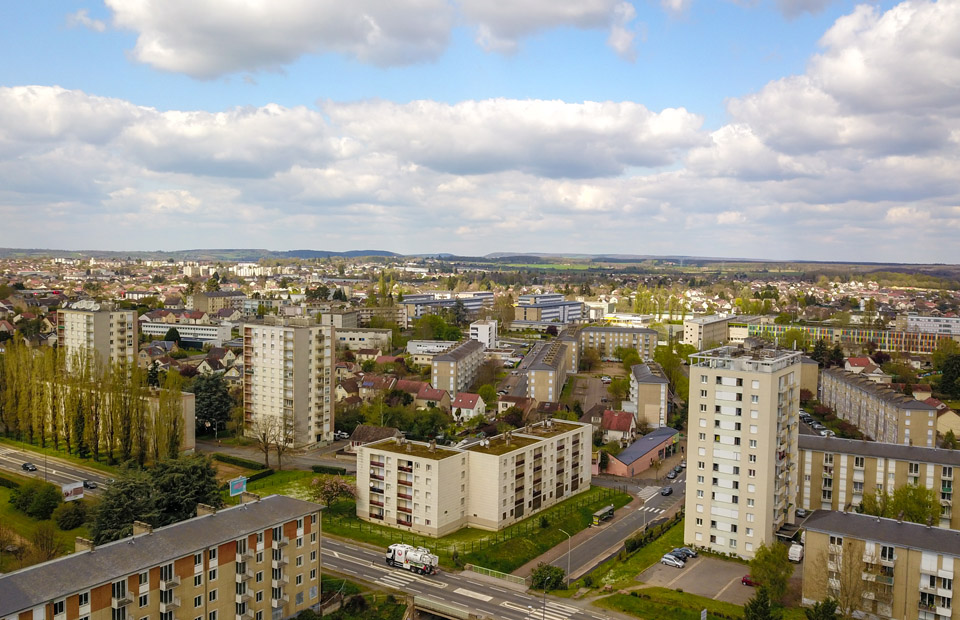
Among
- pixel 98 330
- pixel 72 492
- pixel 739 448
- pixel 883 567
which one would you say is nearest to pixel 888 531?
pixel 883 567

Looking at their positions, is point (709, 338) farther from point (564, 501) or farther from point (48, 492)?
point (48, 492)

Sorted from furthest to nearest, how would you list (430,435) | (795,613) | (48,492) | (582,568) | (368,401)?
(368,401) → (430,435) → (48,492) → (582,568) → (795,613)

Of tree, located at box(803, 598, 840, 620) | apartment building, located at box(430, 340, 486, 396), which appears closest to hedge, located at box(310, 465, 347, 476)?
apartment building, located at box(430, 340, 486, 396)

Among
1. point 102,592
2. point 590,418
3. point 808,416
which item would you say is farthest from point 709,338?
point 102,592

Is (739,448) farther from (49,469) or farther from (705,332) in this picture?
(705,332)

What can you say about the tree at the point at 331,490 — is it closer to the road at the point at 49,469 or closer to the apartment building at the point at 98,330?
the road at the point at 49,469

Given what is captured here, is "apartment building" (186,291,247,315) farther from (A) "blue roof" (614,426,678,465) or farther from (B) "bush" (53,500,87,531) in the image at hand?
(B) "bush" (53,500,87,531)
